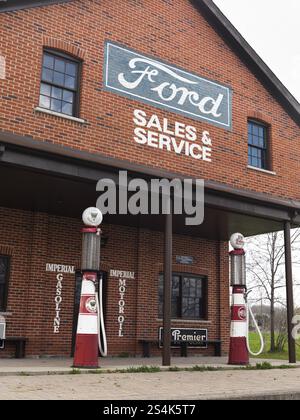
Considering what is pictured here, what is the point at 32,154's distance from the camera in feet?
32.6

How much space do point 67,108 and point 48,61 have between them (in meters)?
1.08

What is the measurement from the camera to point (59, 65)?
487 inches

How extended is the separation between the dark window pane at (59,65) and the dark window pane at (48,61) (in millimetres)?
104

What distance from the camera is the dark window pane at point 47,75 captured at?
→ 12078 mm

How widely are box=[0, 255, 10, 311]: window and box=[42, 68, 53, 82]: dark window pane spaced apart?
4.20 metres

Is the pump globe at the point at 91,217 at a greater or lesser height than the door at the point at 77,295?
greater

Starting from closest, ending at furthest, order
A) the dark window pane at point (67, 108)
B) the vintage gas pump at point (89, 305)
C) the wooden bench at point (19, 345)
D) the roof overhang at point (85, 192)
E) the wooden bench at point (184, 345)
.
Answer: the roof overhang at point (85, 192) → the vintage gas pump at point (89, 305) → the dark window pane at point (67, 108) → the wooden bench at point (19, 345) → the wooden bench at point (184, 345)

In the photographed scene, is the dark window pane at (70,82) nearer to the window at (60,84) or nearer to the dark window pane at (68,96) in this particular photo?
the window at (60,84)

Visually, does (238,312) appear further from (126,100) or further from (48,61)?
(48,61)

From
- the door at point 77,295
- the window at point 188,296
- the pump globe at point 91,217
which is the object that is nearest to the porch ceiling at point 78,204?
the pump globe at point 91,217

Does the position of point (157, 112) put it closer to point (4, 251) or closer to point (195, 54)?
point (195, 54)

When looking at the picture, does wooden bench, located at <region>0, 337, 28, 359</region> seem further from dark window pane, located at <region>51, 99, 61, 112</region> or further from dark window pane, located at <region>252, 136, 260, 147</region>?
dark window pane, located at <region>252, 136, 260, 147</region>
